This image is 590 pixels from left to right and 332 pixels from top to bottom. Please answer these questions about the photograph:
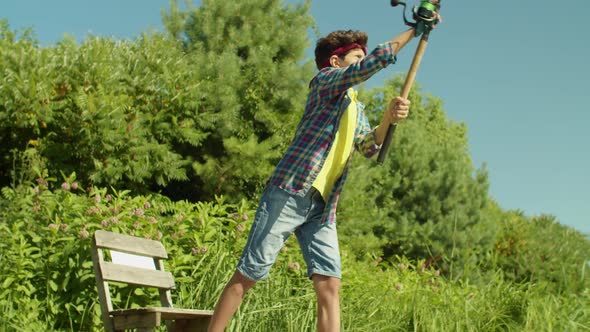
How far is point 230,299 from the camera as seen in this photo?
120 inches

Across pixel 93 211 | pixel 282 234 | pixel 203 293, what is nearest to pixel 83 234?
pixel 93 211

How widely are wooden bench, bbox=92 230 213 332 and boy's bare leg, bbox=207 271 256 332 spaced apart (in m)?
0.45

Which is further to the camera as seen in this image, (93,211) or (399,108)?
(93,211)

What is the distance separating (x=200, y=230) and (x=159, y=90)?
3065 millimetres

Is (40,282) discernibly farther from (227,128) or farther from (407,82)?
(227,128)

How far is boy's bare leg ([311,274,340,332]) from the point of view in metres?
3.06

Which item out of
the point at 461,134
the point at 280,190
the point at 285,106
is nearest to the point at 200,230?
the point at 280,190

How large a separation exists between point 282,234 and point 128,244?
1390 millimetres

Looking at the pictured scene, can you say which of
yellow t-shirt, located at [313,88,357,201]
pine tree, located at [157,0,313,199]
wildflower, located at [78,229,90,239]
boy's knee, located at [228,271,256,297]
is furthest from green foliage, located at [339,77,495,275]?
boy's knee, located at [228,271,256,297]

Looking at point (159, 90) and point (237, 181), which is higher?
point (159, 90)

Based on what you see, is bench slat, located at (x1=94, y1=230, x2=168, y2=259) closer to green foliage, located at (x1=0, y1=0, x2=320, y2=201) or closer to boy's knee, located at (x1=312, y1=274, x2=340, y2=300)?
boy's knee, located at (x1=312, y1=274, x2=340, y2=300)

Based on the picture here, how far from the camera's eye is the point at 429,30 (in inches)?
111

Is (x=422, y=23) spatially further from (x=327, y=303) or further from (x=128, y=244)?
(x=128, y=244)

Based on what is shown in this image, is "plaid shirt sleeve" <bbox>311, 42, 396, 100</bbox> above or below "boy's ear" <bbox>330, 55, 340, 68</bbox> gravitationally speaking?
below
